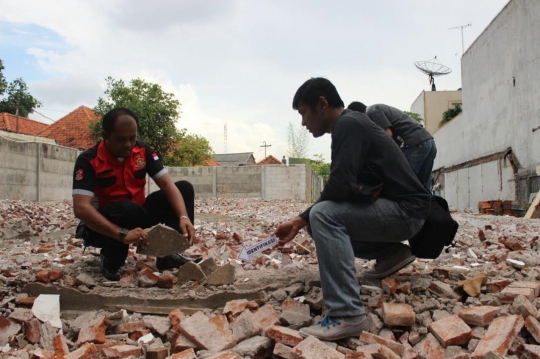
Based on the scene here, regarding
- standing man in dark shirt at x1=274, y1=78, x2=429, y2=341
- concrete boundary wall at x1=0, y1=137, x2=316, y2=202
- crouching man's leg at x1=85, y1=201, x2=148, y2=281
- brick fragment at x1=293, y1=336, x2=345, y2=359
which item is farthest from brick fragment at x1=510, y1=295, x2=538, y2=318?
concrete boundary wall at x1=0, y1=137, x2=316, y2=202

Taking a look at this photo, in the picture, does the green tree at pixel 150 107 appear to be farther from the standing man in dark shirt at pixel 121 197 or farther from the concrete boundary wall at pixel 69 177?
the standing man in dark shirt at pixel 121 197

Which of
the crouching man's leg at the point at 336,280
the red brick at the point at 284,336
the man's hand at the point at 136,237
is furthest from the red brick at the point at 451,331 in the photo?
the man's hand at the point at 136,237

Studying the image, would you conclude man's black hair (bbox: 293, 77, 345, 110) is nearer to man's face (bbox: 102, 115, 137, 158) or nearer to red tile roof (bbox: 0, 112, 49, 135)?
man's face (bbox: 102, 115, 137, 158)

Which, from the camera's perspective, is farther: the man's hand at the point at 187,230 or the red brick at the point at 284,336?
the man's hand at the point at 187,230

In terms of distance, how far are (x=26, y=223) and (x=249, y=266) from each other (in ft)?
17.0

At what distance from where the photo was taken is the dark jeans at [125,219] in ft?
9.99

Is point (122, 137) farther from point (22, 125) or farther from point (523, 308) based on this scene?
point (22, 125)

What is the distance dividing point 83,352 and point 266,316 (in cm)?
89

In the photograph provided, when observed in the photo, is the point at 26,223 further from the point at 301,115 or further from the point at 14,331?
the point at 301,115

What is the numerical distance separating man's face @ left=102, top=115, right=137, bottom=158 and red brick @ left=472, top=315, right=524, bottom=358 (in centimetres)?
231

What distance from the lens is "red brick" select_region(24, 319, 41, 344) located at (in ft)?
7.75

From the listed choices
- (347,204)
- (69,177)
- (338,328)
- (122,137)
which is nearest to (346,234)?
(347,204)

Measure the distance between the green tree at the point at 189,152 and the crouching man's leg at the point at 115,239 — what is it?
75.4 feet

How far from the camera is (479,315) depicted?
2.15 metres
